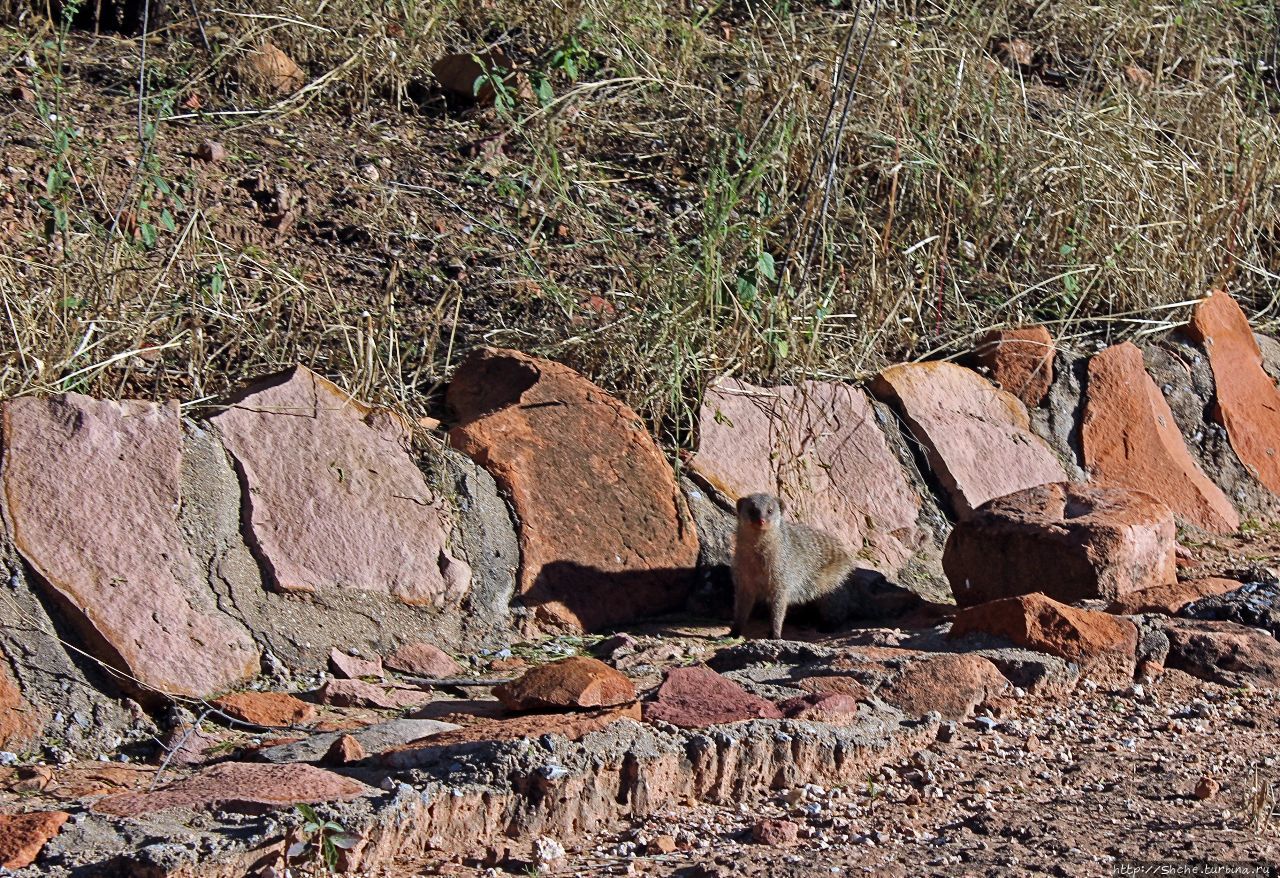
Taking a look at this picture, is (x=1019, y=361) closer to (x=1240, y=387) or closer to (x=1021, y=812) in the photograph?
(x=1240, y=387)

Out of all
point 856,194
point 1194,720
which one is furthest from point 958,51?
point 1194,720

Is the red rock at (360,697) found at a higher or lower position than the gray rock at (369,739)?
lower

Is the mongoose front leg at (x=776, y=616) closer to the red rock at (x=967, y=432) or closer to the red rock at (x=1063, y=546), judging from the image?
the red rock at (x=1063, y=546)

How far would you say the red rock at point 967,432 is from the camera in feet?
18.3

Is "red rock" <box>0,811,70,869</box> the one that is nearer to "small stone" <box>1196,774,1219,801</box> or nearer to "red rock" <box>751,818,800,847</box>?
"red rock" <box>751,818,800,847</box>

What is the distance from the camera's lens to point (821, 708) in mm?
3408

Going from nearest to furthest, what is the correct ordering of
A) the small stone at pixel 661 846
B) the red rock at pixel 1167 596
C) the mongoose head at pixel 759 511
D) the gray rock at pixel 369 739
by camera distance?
the small stone at pixel 661 846 < the gray rock at pixel 369 739 < the red rock at pixel 1167 596 < the mongoose head at pixel 759 511

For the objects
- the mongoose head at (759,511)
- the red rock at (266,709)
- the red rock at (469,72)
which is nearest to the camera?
the red rock at (266,709)

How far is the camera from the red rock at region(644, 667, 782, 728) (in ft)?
10.8

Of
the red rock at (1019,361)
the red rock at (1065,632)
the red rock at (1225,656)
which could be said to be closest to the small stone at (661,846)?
the red rock at (1065,632)

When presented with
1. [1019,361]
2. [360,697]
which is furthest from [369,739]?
[1019,361]

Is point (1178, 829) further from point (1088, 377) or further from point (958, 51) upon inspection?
point (958, 51)

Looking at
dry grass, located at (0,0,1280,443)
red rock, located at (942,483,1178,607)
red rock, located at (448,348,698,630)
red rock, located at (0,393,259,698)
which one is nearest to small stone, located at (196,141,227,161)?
dry grass, located at (0,0,1280,443)

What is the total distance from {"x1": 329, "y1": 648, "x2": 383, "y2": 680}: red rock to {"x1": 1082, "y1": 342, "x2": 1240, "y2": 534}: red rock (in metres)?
3.18
